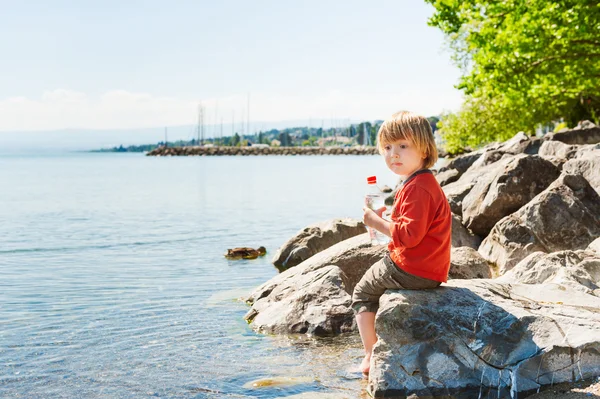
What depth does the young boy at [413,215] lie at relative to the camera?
5.86 metres

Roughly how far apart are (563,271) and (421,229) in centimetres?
222

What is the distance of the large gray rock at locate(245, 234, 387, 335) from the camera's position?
873 cm

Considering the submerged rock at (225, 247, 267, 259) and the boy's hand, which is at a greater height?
the boy's hand

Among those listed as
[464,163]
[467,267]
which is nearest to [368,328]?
[467,267]

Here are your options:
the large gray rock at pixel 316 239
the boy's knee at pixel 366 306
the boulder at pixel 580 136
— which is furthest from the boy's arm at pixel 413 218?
the boulder at pixel 580 136

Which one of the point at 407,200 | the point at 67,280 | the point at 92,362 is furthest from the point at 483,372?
the point at 67,280

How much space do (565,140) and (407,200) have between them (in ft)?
66.4

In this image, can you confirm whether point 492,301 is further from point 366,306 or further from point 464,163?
point 464,163

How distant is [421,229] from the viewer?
5816mm

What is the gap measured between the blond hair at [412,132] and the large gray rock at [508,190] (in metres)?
6.04

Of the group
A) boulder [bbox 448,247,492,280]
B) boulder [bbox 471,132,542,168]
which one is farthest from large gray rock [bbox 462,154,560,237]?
boulder [bbox 471,132,542,168]

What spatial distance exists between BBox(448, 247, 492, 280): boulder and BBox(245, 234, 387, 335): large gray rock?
2.99 ft

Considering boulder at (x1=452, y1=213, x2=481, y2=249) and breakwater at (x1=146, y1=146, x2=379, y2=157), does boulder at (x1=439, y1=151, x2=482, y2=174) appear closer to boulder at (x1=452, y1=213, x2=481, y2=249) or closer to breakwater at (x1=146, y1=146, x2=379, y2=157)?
boulder at (x1=452, y1=213, x2=481, y2=249)

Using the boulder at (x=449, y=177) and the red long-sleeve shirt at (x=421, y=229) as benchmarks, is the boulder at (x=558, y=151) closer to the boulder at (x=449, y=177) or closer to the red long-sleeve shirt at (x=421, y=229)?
the boulder at (x=449, y=177)
